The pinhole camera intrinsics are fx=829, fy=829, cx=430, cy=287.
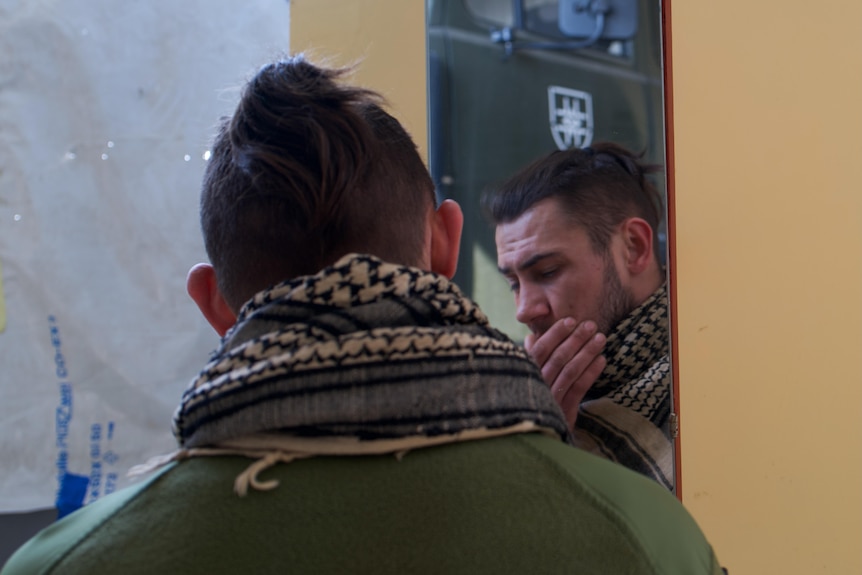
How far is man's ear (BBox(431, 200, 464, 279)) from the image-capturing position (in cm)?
67

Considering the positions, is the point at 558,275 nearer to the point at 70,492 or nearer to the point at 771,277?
the point at 771,277

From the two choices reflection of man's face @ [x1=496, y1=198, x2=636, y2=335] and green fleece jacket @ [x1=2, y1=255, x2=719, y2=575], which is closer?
green fleece jacket @ [x1=2, y1=255, x2=719, y2=575]

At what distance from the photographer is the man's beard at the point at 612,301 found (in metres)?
1.08

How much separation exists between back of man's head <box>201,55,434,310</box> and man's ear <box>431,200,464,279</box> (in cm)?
3

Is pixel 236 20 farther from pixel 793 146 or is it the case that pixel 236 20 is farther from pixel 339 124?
pixel 793 146

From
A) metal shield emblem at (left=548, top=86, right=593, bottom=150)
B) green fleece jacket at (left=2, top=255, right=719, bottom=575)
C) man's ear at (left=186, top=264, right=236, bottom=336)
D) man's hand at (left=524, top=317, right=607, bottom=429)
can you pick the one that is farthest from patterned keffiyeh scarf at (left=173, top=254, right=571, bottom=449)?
metal shield emblem at (left=548, top=86, right=593, bottom=150)

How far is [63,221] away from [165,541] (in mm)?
903

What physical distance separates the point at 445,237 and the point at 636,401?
0.55 m

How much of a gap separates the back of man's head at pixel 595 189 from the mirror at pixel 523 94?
0.7 inches

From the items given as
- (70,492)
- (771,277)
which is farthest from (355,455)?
(771,277)

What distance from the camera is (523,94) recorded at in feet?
3.84

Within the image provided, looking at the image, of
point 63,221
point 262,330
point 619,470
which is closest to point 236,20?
point 63,221

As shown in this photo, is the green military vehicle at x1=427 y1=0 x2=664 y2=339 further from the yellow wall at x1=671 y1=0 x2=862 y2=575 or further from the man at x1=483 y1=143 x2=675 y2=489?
the yellow wall at x1=671 y1=0 x2=862 y2=575

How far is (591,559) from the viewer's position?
1.69 ft
